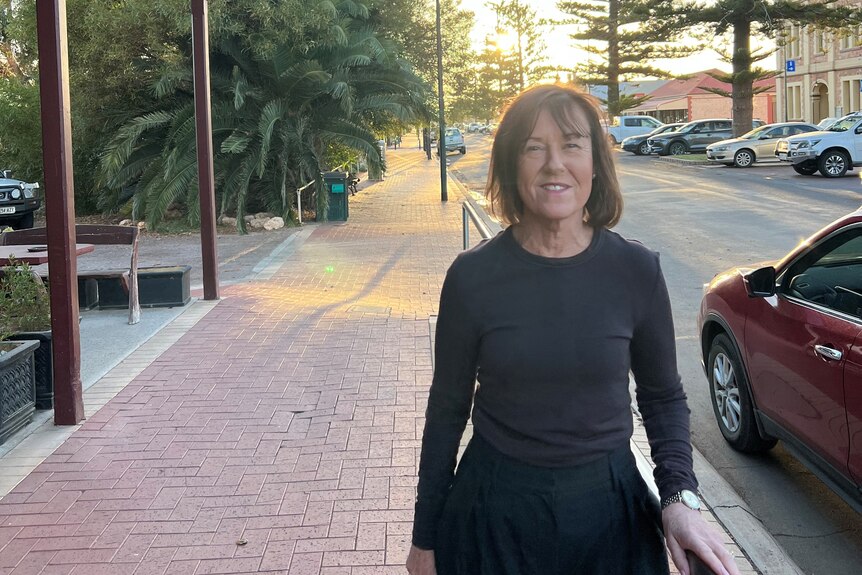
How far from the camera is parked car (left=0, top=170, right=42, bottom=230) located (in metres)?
19.8

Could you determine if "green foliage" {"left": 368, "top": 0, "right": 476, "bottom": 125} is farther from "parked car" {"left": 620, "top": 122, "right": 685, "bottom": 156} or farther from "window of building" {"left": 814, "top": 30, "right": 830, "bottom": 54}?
"window of building" {"left": 814, "top": 30, "right": 830, "bottom": 54}

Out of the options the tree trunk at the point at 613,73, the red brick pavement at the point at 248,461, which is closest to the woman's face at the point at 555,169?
the red brick pavement at the point at 248,461

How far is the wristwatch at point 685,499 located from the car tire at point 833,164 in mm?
26374

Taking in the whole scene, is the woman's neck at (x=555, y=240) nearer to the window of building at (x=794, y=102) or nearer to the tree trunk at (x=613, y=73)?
the tree trunk at (x=613, y=73)

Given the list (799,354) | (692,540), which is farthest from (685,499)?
(799,354)

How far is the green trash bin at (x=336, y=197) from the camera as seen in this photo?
20891 mm

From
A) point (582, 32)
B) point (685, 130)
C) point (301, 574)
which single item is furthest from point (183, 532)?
point (582, 32)

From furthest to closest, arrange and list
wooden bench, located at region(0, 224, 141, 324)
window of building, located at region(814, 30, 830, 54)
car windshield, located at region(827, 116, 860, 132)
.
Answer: window of building, located at region(814, 30, 830, 54) < car windshield, located at region(827, 116, 860, 132) < wooden bench, located at region(0, 224, 141, 324)

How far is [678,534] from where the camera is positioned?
1.98 meters

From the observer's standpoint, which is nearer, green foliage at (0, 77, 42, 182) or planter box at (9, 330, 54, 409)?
planter box at (9, 330, 54, 409)

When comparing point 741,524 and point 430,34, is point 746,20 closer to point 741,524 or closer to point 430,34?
point 430,34

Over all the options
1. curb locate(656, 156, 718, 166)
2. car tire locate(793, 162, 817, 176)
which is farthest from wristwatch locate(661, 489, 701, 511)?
curb locate(656, 156, 718, 166)

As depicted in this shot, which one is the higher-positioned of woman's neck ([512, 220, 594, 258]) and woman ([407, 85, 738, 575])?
woman's neck ([512, 220, 594, 258])

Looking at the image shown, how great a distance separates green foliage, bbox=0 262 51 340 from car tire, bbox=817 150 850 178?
2368 cm
